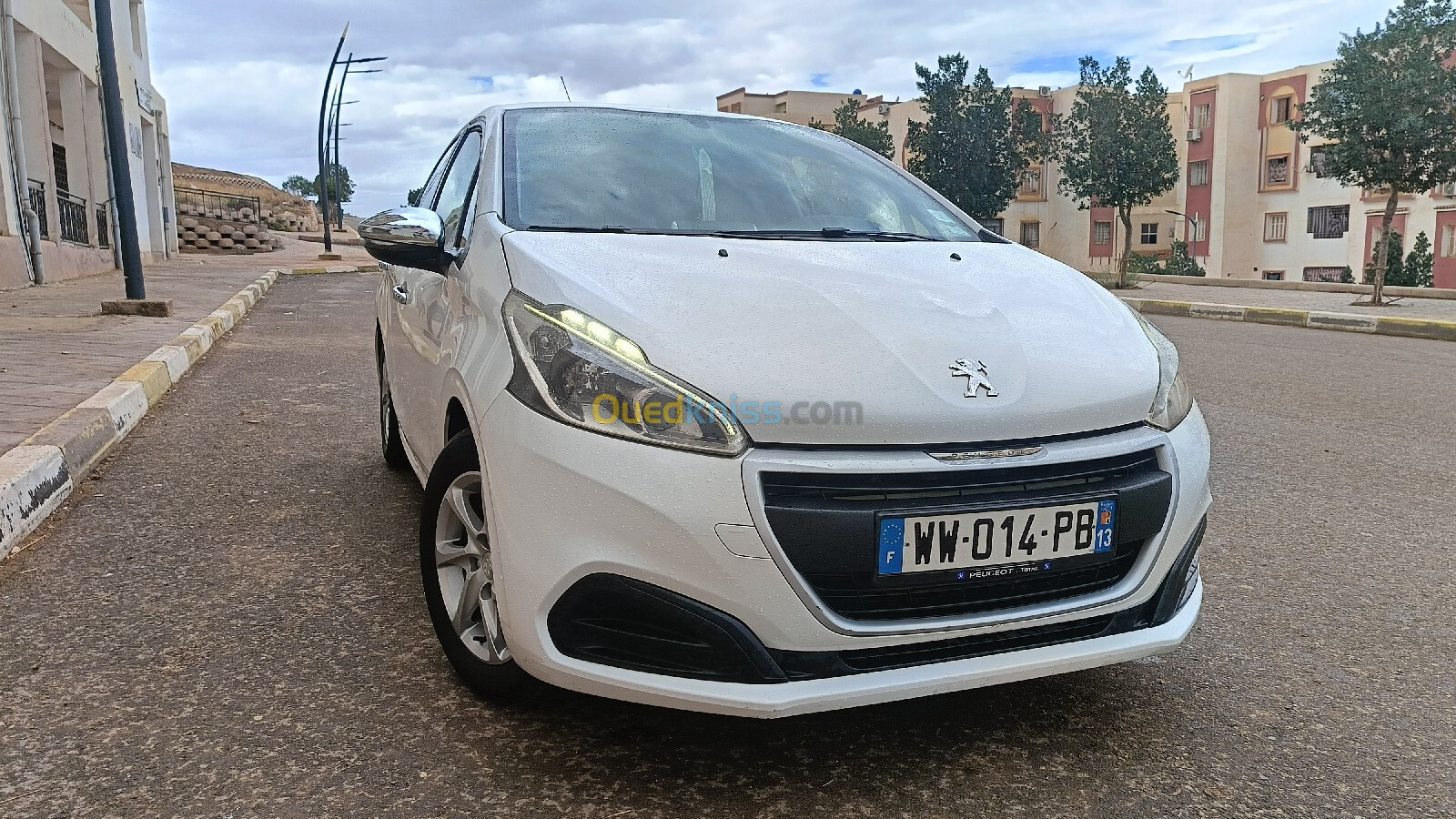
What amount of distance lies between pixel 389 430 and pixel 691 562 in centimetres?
287

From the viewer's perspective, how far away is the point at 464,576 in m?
2.42

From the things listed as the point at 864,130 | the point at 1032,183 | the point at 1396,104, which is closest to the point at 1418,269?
the point at 1396,104

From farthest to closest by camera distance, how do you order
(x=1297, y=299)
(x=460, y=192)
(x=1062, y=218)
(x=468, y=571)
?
(x=1062, y=218) < (x=1297, y=299) < (x=460, y=192) < (x=468, y=571)

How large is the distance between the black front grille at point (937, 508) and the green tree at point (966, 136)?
145 feet

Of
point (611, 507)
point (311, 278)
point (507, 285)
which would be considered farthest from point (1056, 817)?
point (311, 278)

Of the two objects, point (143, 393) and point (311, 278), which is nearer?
point (143, 393)

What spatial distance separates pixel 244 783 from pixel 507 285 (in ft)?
3.48

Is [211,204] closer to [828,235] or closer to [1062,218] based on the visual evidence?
[1062,218]

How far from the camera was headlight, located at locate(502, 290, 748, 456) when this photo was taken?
1873mm

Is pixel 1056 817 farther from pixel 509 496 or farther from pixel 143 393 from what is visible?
pixel 143 393

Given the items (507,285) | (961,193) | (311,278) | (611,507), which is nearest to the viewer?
(611,507)

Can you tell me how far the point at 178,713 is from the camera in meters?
2.31

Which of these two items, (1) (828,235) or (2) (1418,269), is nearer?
(1) (828,235)

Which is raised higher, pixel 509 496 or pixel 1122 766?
pixel 509 496
